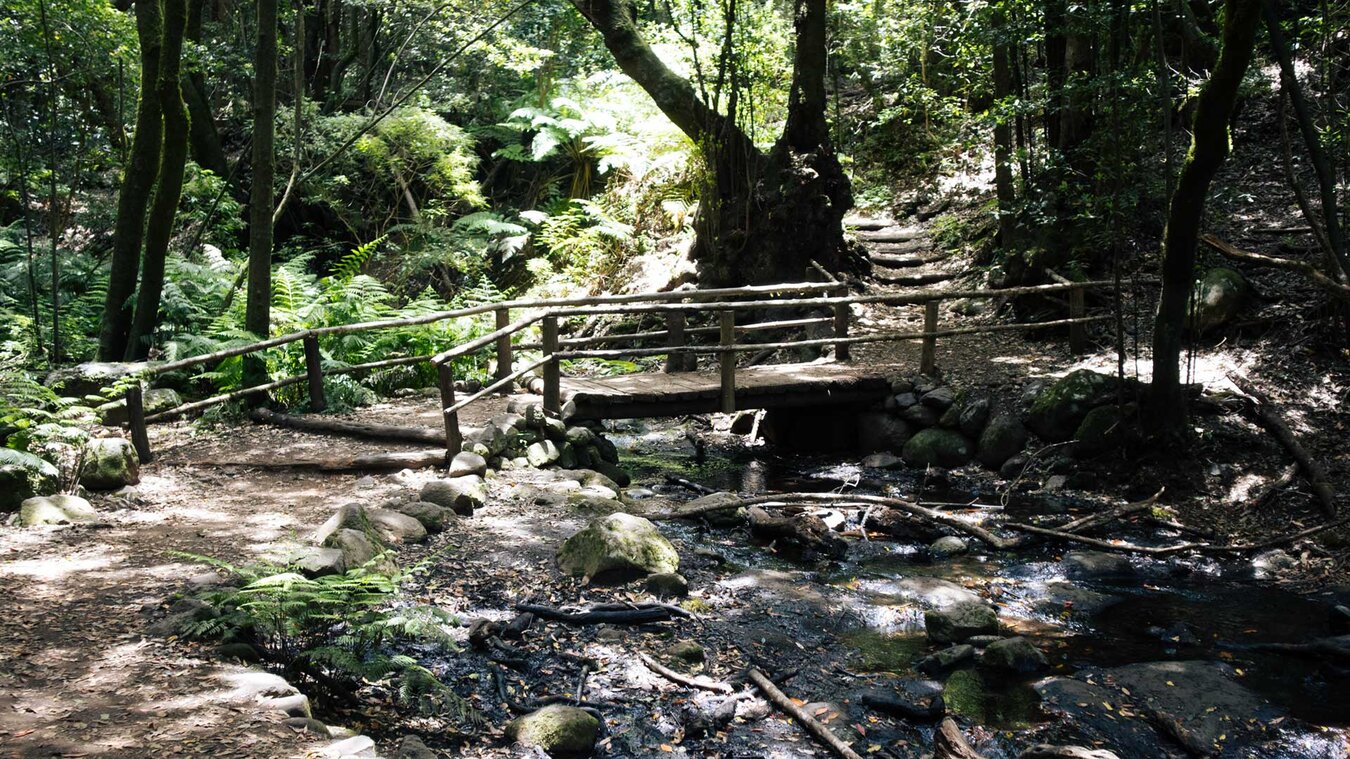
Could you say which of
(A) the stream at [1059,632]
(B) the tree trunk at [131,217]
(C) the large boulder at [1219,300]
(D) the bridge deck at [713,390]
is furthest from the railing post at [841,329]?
(B) the tree trunk at [131,217]

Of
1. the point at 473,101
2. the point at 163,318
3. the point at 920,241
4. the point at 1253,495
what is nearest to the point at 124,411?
the point at 163,318

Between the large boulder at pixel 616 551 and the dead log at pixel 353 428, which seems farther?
the dead log at pixel 353 428

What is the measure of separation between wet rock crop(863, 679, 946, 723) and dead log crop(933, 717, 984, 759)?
0.28 meters

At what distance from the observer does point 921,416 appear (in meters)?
9.45

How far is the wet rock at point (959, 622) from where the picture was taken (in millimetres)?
5184

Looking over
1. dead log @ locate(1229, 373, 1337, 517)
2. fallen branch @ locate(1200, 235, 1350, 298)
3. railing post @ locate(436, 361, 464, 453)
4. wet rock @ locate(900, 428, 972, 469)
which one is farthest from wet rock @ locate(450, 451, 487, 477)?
dead log @ locate(1229, 373, 1337, 517)

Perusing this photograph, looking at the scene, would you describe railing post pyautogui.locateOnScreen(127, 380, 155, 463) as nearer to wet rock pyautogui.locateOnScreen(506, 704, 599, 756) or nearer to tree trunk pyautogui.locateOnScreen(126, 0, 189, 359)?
tree trunk pyautogui.locateOnScreen(126, 0, 189, 359)

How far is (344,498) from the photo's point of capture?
21.8 feet

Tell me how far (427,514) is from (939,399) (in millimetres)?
5206

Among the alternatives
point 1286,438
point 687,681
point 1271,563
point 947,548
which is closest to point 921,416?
point 947,548

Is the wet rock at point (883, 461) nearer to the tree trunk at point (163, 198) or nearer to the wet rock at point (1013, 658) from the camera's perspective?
the wet rock at point (1013, 658)

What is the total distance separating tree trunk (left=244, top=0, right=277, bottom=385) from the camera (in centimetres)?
873

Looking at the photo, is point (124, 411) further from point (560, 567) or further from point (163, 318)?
point (560, 567)

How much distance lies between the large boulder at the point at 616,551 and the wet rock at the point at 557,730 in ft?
5.46
